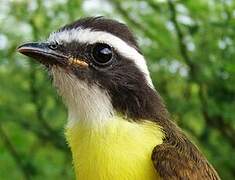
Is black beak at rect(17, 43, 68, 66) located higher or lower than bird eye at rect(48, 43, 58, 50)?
lower

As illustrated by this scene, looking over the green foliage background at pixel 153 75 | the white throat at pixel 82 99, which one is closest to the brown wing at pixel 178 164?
the white throat at pixel 82 99

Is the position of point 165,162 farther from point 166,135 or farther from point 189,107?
point 189,107

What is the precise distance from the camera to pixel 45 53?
245 inches

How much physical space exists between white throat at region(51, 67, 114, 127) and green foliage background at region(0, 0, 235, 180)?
5.17ft

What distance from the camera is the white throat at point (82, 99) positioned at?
6.07 meters

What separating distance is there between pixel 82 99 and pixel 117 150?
0.48m

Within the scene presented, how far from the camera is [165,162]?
5.91 metres

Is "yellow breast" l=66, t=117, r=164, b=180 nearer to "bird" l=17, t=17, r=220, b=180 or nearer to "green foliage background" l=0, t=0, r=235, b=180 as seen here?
"bird" l=17, t=17, r=220, b=180

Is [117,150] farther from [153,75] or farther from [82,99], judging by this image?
[153,75]

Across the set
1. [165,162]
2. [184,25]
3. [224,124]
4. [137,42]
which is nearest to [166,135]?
[165,162]

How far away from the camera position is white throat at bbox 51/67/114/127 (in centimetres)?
607

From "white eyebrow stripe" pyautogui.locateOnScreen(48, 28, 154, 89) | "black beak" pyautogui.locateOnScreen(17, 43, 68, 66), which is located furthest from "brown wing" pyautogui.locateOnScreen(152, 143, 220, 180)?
"black beak" pyautogui.locateOnScreen(17, 43, 68, 66)

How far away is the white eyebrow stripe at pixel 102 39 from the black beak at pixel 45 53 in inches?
3.4

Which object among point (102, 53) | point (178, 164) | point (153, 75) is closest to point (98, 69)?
point (102, 53)
